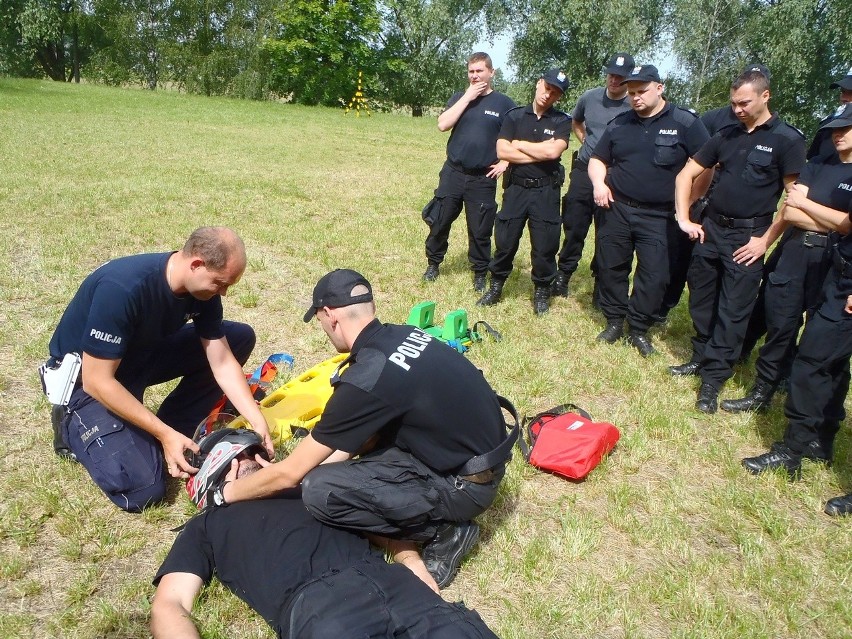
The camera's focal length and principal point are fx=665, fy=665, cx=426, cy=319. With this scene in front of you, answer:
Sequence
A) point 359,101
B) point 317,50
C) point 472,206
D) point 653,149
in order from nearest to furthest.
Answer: point 653,149, point 472,206, point 359,101, point 317,50

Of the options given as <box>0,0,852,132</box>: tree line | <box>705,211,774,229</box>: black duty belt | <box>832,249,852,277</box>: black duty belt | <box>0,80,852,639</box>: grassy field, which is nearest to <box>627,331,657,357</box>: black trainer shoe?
<box>0,80,852,639</box>: grassy field

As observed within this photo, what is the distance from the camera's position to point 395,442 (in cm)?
299

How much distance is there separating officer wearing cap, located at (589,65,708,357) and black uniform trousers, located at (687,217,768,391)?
542 millimetres

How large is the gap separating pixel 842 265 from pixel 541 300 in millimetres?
3191

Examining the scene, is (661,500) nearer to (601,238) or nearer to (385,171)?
(601,238)

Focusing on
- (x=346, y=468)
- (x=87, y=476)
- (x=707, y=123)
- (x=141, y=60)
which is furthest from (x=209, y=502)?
(x=141, y=60)

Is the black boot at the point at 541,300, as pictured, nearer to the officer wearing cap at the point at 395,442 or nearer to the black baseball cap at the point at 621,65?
the black baseball cap at the point at 621,65

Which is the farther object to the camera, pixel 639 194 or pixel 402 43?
pixel 402 43

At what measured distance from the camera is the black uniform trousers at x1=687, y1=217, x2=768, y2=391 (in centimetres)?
489

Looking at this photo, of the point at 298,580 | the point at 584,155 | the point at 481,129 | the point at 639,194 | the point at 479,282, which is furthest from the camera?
the point at 479,282

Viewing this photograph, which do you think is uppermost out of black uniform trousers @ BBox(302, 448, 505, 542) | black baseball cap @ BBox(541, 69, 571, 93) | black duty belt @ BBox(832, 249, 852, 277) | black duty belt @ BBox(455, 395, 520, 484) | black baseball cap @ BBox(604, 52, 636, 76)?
black baseball cap @ BBox(604, 52, 636, 76)

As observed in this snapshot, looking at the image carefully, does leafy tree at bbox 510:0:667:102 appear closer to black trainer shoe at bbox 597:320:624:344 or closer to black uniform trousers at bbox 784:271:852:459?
black trainer shoe at bbox 597:320:624:344

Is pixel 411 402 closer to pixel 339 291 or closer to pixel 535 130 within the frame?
pixel 339 291

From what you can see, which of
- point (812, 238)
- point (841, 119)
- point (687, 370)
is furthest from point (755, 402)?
point (841, 119)
